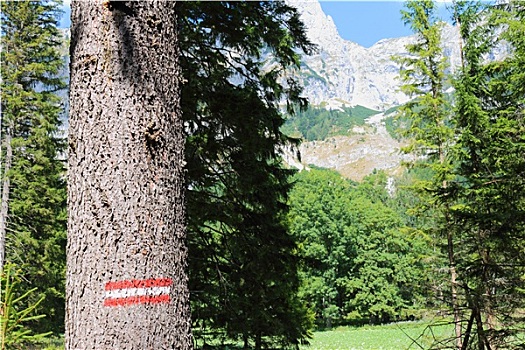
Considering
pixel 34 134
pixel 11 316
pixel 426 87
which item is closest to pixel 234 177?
pixel 11 316

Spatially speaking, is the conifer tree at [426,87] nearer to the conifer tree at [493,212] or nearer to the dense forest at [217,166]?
the dense forest at [217,166]

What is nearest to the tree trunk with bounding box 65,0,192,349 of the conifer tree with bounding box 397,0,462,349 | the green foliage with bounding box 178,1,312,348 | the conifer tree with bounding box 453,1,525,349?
the conifer tree with bounding box 453,1,525,349

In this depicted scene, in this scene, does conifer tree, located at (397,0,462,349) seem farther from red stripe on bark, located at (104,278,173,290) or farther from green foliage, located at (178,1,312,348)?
red stripe on bark, located at (104,278,173,290)

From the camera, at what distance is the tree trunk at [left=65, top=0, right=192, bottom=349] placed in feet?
4.85

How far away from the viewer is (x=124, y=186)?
5.08 feet

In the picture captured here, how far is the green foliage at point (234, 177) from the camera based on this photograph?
5.29 metres

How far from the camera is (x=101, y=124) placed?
1.59 m

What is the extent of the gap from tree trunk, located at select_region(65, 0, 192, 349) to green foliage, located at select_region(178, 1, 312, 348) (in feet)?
11.2

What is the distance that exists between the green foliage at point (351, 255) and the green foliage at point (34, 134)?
25.7 meters

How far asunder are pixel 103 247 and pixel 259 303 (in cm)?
427

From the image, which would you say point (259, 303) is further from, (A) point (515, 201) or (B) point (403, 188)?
(B) point (403, 188)

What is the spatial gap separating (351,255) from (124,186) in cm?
4470

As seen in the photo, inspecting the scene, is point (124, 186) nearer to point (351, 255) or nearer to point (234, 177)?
point (234, 177)

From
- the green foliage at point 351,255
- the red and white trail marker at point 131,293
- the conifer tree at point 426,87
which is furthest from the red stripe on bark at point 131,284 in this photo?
the green foliage at point 351,255
